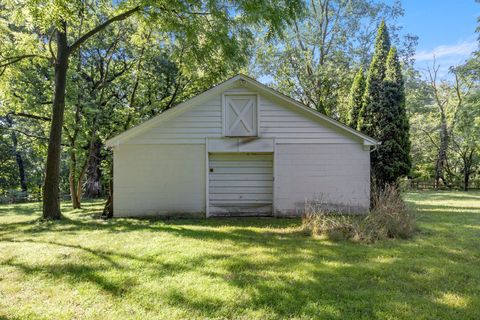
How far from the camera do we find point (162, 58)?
15242mm

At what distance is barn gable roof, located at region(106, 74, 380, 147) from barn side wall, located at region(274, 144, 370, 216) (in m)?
0.59

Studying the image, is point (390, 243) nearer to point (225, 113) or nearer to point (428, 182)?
point (225, 113)

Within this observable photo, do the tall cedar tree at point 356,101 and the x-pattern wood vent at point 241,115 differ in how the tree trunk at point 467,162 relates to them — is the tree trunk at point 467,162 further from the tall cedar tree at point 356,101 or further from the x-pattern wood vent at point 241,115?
the x-pattern wood vent at point 241,115

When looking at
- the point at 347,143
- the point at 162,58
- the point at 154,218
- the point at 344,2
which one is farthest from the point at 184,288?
the point at 344,2

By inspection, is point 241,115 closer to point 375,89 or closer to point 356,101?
point 375,89

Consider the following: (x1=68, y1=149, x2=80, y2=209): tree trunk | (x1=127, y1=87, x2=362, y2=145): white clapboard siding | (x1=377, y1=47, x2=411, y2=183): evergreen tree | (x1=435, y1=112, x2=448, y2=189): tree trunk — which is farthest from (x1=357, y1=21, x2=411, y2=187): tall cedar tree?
(x1=435, y1=112, x2=448, y2=189): tree trunk

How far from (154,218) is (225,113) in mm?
4063

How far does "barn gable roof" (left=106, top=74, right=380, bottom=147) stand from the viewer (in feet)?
29.4

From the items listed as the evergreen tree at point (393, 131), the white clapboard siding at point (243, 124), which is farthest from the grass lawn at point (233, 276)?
the evergreen tree at point (393, 131)

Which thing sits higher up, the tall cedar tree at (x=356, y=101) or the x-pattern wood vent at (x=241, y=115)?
the tall cedar tree at (x=356, y=101)

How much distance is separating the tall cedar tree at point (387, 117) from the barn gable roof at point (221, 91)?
2.90 meters

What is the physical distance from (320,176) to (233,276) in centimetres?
593

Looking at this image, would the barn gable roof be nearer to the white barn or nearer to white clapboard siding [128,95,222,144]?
the white barn

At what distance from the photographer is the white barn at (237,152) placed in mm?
9156
